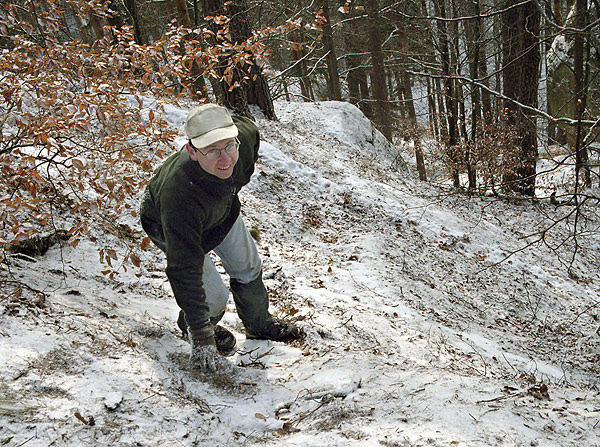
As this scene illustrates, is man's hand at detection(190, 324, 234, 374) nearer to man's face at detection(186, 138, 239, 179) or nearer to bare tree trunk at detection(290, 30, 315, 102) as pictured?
man's face at detection(186, 138, 239, 179)

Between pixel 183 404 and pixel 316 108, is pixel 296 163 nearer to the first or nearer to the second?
pixel 316 108

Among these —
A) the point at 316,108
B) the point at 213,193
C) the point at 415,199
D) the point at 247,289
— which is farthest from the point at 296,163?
the point at 213,193

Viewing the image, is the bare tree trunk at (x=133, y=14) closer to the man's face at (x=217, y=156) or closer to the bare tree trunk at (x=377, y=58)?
the bare tree trunk at (x=377, y=58)

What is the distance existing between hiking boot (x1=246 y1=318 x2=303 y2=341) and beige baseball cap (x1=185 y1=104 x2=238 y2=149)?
1.76 m

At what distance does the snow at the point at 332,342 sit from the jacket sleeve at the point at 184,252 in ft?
1.86

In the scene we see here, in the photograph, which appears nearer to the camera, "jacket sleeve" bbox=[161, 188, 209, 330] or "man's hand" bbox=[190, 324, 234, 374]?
"jacket sleeve" bbox=[161, 188, 209, 330]

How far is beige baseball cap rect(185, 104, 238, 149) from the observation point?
281 cm

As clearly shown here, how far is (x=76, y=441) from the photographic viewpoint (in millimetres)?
2324

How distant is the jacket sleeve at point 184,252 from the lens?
2.86 metres

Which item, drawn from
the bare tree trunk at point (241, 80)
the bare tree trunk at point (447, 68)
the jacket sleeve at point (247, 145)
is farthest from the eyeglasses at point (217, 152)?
the bare tree trunk at point (447, 68)

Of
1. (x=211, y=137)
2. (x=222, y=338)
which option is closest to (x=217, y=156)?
(x=211, y=137)

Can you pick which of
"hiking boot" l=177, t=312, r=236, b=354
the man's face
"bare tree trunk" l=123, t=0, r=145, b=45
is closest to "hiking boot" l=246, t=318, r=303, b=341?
"hiking boot" l=177, t=312, r=236, b=354

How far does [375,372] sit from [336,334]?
A: 97 centimetres

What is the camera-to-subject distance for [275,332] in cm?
396
